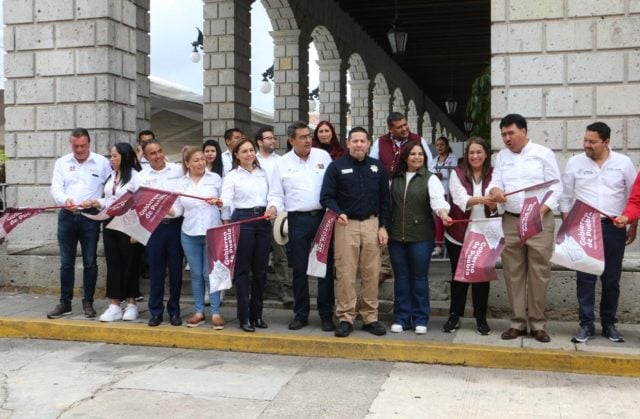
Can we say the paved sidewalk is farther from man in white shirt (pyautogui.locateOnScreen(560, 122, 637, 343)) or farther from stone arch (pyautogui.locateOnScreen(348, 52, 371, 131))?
stone arch (pyautogui.locateOnScreen(348, 52, 371, 131))

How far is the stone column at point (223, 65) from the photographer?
13836 millimetres

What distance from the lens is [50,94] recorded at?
374 inches

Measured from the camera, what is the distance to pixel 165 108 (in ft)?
48.0

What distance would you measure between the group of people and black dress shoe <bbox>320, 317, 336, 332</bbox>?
2 cm

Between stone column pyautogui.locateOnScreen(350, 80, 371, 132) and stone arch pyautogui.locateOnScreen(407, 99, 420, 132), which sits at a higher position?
stone arch pyautogui.locateOnScreen(407, 99, 420, 132)

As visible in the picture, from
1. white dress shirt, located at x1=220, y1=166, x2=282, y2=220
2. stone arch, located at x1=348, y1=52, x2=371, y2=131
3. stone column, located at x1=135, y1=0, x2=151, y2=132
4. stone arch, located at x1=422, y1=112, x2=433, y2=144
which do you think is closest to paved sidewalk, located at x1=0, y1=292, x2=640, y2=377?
white dress shirt, located at x1=220, y1=166, x2=282, y2=220

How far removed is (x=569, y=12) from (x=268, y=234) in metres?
4.02

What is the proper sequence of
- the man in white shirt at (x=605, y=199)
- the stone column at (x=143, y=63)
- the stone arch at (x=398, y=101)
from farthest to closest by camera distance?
the stone arch at (x=398, y=101), the stone column at (x=143, y=63), the man in white shirt at (x=605, y=199)

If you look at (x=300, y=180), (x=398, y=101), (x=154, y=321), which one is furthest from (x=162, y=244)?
(x=398, y=101)

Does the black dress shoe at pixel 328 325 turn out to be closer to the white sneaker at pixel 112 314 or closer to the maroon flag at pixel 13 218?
the white sneaker at pixel 112 314

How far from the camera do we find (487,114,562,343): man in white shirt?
686cm

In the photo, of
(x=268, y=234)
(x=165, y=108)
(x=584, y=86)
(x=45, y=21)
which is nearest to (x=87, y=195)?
(x=268, y=234)

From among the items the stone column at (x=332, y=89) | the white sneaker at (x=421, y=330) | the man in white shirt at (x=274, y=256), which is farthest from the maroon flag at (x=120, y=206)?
the stone column at (x=332, y=89)

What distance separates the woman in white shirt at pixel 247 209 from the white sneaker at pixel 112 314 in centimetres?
147
